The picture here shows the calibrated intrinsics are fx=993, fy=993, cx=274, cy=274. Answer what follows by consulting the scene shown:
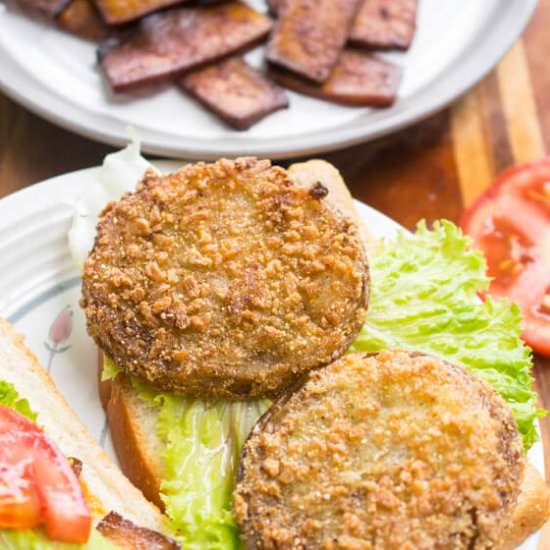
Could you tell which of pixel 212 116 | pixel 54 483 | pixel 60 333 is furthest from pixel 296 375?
pixel 212 116

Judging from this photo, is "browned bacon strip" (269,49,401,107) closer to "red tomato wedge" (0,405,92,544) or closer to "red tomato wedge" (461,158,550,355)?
"red tomato wedge" (461,158,550,355)

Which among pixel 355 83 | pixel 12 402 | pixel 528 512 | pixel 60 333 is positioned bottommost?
pixel 60 333

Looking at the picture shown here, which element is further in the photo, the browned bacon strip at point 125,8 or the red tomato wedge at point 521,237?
the browned bacon strip at point 125,8

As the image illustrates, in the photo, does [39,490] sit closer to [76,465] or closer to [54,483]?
[54,483]

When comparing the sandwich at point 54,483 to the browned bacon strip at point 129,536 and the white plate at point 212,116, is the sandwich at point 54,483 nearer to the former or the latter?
the browned bacon strip at point 129,536

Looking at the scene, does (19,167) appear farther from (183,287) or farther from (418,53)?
(418,53)

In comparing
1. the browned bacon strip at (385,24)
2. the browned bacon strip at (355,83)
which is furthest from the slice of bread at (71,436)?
the browned bacon strip at (385,24)
